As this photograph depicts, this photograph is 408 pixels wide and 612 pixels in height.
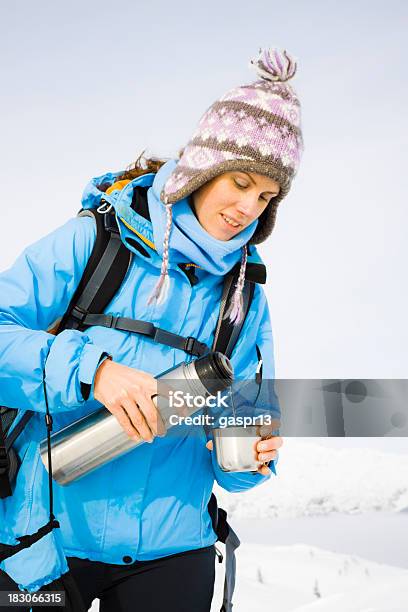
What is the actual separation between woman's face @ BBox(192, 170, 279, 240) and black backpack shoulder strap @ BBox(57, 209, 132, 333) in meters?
0.22

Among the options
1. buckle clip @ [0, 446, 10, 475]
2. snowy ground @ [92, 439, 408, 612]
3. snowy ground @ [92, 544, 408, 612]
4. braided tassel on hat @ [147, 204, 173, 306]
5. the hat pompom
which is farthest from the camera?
snowy ground @ [92, 439, 408, 612]

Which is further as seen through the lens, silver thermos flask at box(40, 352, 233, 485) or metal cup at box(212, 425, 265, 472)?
metal cup at box(212, 425, 265, 472)

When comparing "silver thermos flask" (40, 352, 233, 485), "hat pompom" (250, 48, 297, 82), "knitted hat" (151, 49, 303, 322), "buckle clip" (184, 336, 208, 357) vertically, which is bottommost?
"silver thermos flask" (40, 352, 233, 485)

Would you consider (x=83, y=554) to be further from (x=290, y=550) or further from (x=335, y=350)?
(x=335, y=350)

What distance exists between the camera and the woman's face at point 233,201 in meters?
1.45

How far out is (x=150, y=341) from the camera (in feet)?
4.62

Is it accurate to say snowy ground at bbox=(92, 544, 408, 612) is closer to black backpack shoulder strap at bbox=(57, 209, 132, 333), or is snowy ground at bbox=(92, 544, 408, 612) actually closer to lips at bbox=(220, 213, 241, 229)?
black backpack shoulder strap at bbox=(57, 209, 132, 333)

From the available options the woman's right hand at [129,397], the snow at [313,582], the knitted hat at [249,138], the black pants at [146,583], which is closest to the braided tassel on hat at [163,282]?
the knitted hat at [249,138]

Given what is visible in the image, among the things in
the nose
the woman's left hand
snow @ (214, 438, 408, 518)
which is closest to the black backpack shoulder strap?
the nose

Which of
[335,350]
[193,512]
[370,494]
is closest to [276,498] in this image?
[370,494]

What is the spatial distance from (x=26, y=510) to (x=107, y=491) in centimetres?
16

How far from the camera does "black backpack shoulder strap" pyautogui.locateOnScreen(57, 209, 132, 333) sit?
4.48 ft

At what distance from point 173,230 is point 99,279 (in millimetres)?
196

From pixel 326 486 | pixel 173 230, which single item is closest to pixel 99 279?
pixel 173 230
